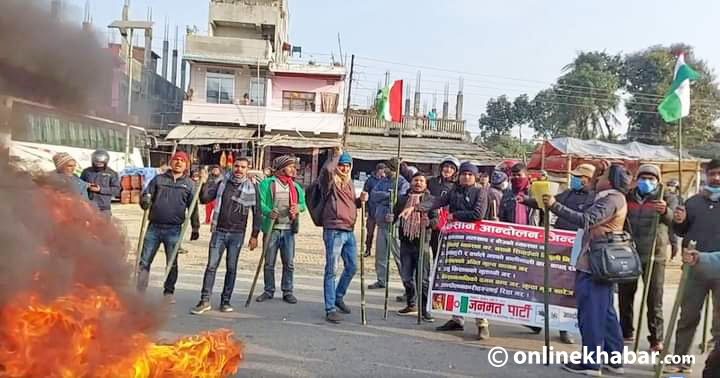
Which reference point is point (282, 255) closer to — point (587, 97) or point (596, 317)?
point (596, 317)

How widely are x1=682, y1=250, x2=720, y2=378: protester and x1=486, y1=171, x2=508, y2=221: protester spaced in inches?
89.9

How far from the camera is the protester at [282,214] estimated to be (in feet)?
23.8

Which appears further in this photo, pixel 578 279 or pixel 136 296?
pixel 578 279

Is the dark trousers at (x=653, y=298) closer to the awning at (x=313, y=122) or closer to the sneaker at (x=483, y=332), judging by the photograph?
the sneaker at (x=483, y=332)

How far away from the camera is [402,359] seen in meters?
5.33

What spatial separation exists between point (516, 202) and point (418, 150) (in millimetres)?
24269

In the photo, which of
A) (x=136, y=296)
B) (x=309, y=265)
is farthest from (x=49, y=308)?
(x=309, y=265)

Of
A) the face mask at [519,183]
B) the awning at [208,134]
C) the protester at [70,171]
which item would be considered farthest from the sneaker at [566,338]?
the awning at [208,134]

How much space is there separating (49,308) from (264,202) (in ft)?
13.0

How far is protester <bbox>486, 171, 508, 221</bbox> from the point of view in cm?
682

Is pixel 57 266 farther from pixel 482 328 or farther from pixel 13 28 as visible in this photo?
pixel 482 328

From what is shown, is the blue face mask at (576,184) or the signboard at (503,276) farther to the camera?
the blue face mask at (576,184)

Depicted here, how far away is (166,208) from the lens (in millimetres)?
6766

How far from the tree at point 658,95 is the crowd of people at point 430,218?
32284mm
